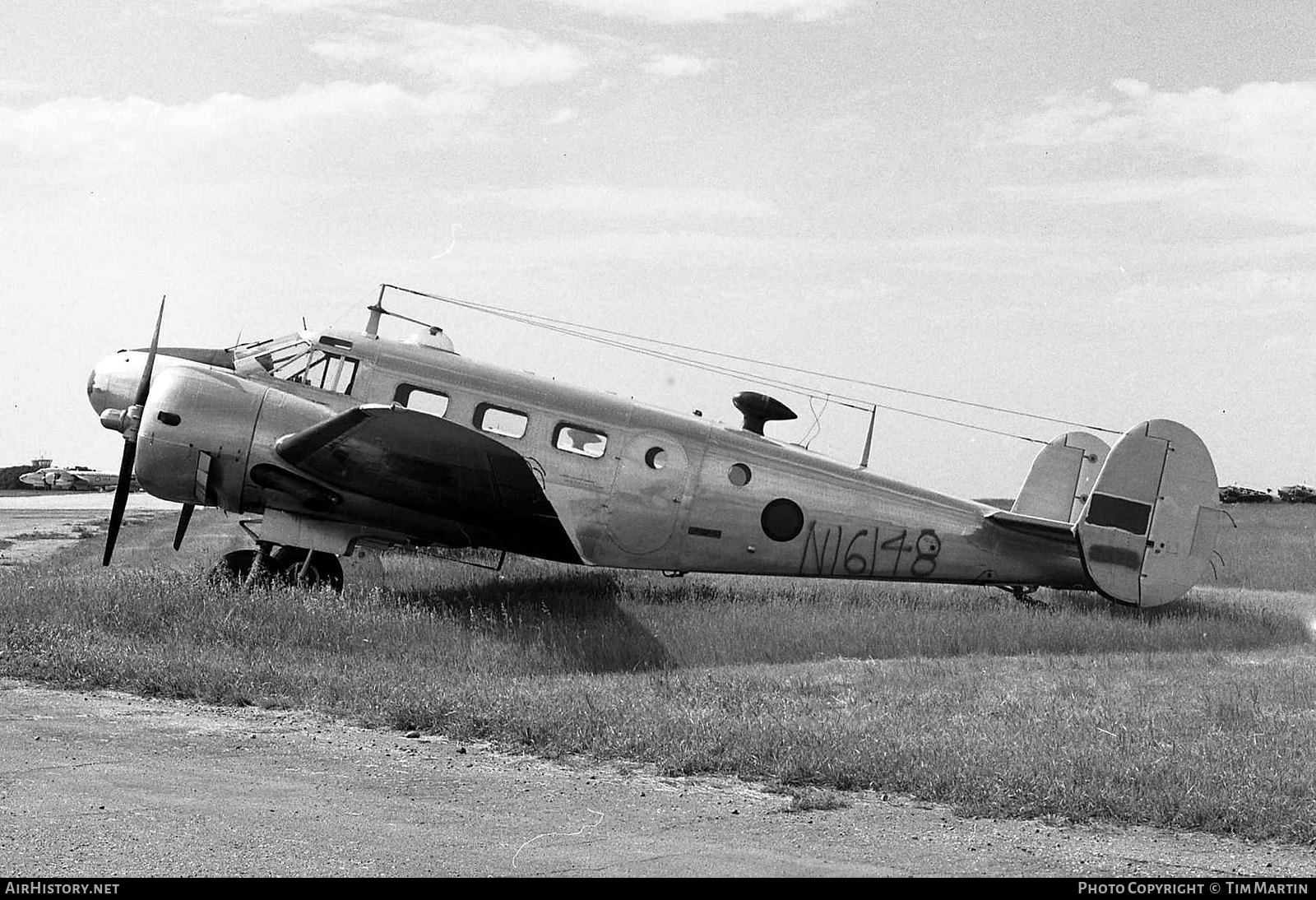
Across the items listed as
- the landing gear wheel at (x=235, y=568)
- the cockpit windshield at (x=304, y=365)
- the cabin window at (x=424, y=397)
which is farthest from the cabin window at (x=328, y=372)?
the landing gear wheel at (x=235, y=568)

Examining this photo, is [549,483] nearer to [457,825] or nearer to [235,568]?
[235,568]

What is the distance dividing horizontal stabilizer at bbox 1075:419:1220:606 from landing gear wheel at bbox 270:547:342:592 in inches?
377

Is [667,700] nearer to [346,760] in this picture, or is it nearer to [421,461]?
[346,760]

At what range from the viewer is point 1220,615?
56.2ft

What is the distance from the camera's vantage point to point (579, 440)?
1650cm

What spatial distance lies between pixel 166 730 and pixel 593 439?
26.7ft

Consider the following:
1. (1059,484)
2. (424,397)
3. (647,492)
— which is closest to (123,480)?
(424,397)

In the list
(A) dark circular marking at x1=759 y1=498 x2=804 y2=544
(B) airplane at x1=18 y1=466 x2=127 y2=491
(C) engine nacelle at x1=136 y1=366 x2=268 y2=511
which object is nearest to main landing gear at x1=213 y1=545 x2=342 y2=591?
(C) engine nacelle at x1=136 y1=366 x2=268 y2=511

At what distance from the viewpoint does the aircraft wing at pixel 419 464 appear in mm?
15000

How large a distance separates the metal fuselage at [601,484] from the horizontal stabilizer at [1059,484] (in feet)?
3.33

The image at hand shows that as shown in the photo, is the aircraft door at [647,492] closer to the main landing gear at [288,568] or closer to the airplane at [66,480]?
the main landing gear at [288,568]

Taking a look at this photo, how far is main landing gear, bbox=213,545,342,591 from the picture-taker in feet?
52.2
